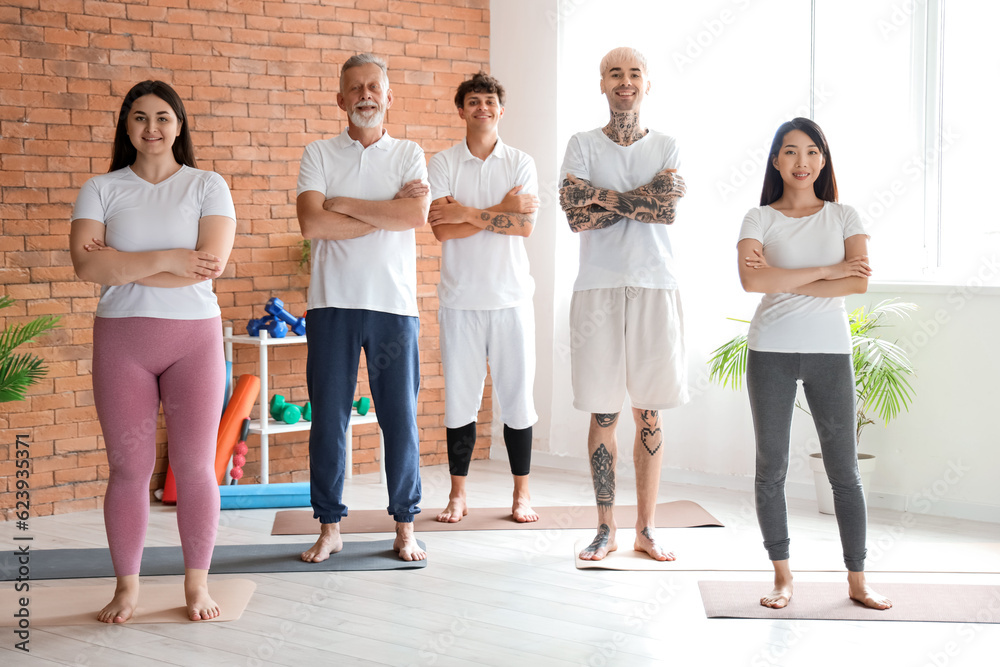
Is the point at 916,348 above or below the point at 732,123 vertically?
below

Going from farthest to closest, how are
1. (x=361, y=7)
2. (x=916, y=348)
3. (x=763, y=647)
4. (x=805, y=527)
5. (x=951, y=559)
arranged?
(x=361, y=7) < (x=916, y=348) < (x=805, y=527) < (x=951, y=559) < (x=763, y=647)

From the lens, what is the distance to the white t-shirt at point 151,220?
291 centimetres

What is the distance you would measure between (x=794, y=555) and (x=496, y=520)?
4.21 ft

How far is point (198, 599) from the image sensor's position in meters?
3.05

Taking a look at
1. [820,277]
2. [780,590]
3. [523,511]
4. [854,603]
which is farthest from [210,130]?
[854,603]

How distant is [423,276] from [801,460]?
2.33m

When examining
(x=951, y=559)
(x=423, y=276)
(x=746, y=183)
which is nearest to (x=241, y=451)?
(x=423, y=276)

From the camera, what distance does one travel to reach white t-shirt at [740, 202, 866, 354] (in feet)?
9.93

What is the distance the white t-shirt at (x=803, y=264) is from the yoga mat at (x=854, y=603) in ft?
2.71

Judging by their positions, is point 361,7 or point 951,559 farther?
point 361,7

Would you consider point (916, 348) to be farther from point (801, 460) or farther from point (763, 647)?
point (763, 647)

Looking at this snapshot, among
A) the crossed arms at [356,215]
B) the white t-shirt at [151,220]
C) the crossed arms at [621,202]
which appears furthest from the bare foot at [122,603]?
the crossed arms at [621,202]

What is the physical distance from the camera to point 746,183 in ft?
16.1

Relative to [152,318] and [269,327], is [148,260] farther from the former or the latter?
[269,327]
